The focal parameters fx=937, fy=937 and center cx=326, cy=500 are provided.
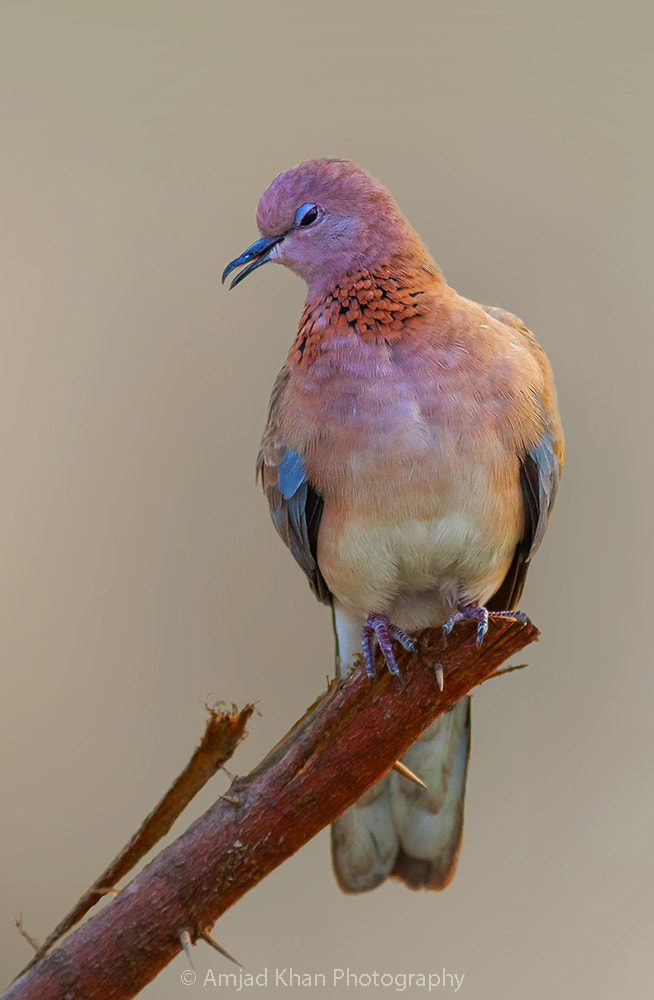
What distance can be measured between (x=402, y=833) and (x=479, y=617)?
595 millimetres

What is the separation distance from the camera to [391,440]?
1646mm

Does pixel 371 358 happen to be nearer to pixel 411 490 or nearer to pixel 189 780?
pixel 411 490

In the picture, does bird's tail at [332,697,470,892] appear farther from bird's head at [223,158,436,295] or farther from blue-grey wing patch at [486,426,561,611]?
bird's head at [223,158,436,295]

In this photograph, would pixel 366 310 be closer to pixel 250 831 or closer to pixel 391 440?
pixel 391 440

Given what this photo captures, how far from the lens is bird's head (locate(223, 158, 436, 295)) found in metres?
1.77

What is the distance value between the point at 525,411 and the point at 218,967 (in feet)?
5.79

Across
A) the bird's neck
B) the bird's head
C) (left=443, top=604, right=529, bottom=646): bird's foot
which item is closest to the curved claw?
(left=443, top=604, right=529, bottom=646): bird's foot

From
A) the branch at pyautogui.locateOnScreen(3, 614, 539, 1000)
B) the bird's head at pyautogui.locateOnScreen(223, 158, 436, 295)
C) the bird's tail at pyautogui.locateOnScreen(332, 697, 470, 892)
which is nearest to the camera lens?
the branch at pyautogui.locateOnScreen(3, 614, 539, 1000)

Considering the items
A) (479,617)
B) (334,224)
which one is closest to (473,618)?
(479,617)

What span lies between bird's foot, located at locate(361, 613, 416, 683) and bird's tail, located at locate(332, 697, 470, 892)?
0.29 m

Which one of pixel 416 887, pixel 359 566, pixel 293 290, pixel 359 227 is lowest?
pixel 416 887

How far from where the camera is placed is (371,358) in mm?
1676

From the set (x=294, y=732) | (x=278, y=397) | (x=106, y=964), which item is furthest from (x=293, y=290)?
(x=106, y=964)

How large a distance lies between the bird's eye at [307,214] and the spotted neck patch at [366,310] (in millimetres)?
156
